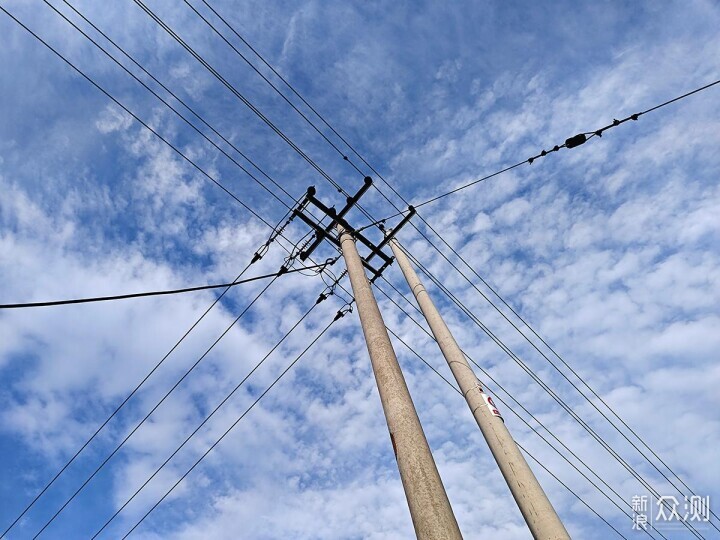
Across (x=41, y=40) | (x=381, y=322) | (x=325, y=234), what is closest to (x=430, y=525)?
(x=381, y=322)

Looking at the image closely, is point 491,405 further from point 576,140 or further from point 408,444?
point 576,140

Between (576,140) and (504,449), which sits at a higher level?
(576,140)

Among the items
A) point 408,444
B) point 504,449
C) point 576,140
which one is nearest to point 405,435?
point 408,444

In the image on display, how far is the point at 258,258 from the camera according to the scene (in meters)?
10.2

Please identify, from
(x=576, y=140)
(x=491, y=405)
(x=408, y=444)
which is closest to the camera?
(x=408, y=444)

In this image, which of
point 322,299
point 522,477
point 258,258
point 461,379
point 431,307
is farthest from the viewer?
point 322,299

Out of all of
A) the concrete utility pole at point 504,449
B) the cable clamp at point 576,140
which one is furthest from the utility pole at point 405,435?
the cable clamp at point 576,140

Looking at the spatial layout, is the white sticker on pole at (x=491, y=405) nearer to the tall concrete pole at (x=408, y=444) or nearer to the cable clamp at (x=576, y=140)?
the tall concrete pole at (x=408, y=444)

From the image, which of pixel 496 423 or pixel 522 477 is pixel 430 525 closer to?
pixel 522 477

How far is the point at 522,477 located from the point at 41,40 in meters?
9.73

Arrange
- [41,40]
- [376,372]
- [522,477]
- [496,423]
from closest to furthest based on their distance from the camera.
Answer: [376,372]
[522,477]
[496,423]
[41,40]

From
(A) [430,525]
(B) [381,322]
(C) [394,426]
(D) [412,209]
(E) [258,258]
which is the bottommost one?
(A) [430,525]

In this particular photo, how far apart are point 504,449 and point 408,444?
7.58 ft

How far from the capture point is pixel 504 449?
5691 millimetres
